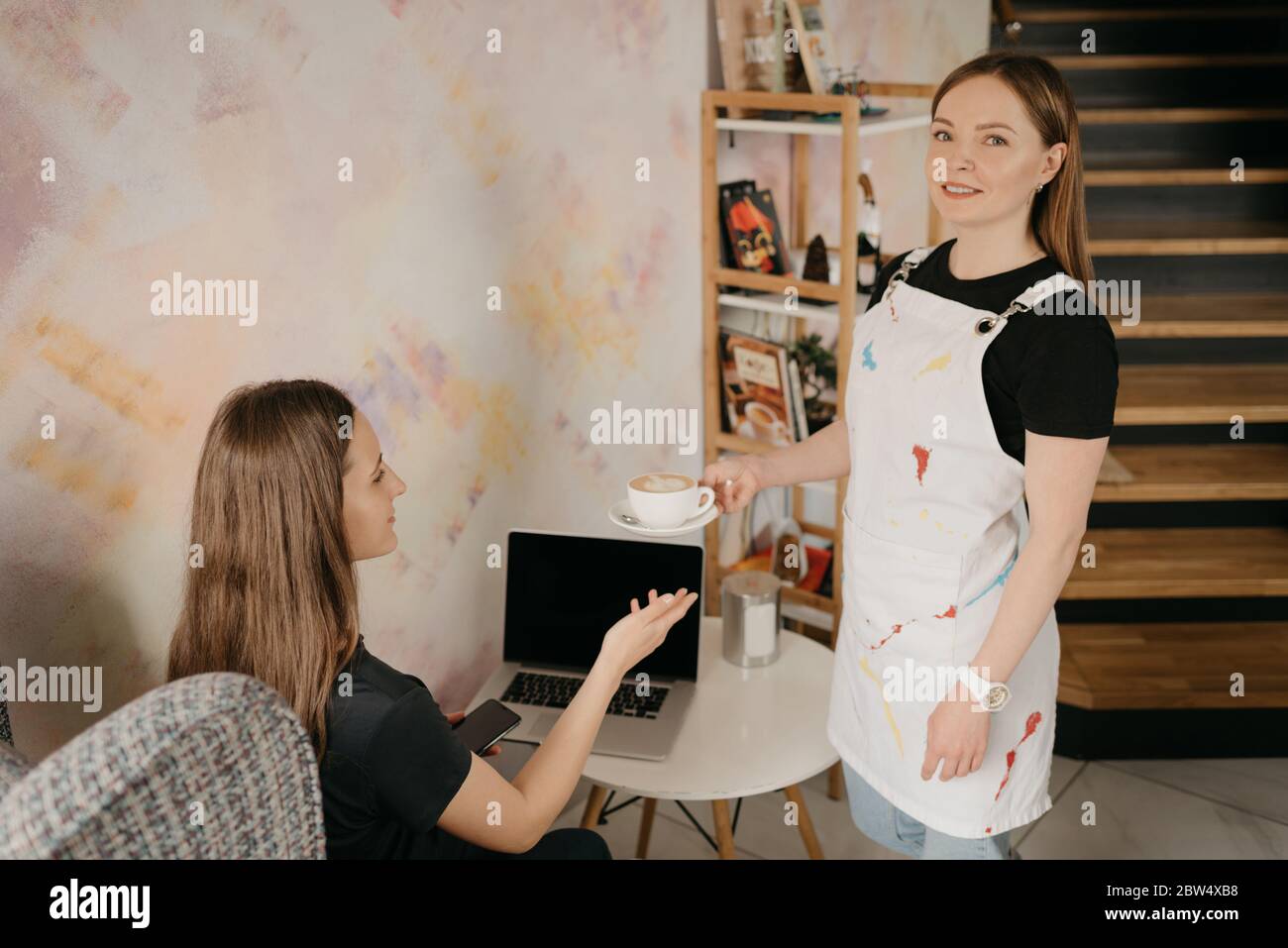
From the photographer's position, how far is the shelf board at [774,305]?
7.95ft

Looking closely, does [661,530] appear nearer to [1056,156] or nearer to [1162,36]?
[1056,156]

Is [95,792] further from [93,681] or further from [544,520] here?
[544,520]

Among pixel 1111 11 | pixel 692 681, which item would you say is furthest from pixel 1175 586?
pixel 1111 11

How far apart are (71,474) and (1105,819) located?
2.26 m

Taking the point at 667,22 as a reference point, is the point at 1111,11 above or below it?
above

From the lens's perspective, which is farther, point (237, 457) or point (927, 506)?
point (927, 506)

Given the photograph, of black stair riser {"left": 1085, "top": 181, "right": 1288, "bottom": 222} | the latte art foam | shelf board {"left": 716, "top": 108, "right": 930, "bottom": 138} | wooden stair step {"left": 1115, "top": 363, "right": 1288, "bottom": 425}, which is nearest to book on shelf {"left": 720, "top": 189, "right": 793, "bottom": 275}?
shelf board {"left": 716, "top": 108, "right": 930, "bottom": 138}

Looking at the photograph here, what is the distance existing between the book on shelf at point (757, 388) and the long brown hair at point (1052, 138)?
0.95 m

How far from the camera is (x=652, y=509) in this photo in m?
1.68

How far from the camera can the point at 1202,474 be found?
10.2ft

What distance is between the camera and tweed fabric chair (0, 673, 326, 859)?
2.35 ft
